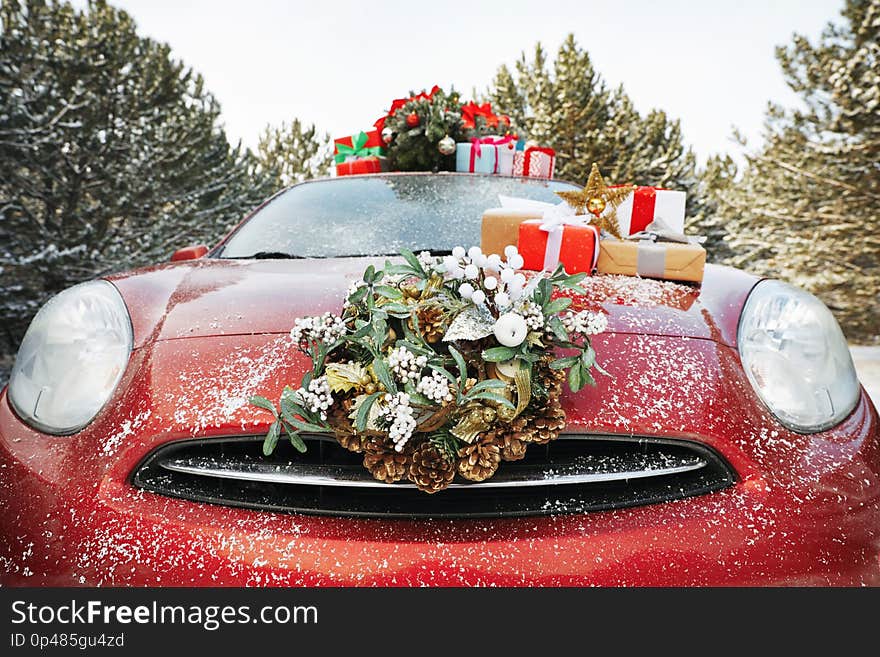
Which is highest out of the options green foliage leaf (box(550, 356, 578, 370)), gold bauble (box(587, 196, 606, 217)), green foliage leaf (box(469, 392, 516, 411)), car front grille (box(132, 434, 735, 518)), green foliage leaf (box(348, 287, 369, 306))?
gold bauble (box(587, 196, 606, 217))

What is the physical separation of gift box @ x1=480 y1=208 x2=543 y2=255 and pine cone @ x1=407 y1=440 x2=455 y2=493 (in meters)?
0.82

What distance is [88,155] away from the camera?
1298 cm

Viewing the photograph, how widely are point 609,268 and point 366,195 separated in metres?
1.12

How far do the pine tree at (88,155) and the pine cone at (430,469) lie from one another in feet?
33.3

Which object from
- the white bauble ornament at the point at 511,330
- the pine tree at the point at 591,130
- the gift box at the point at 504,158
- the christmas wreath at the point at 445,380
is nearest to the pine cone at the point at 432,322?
the christmas wreath at the point at 445,380

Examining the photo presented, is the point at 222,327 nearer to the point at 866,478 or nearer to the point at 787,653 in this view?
the point at 787,653

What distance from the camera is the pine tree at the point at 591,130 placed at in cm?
2473

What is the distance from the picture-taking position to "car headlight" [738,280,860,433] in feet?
3.89

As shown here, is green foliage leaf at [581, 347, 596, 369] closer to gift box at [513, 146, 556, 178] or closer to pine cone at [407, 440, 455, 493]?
pine cone at [407, 440, 455, 493]

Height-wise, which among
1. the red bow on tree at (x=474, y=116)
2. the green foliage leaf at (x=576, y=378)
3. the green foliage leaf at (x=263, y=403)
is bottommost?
the green foliage leaf at (x=263, y=403)

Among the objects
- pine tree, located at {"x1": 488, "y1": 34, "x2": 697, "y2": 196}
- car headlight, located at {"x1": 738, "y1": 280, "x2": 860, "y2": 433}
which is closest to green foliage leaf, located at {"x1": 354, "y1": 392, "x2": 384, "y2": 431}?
car headlight, located at {"x1": 738, "y1": 280, "x2": 860, "y2": 433}

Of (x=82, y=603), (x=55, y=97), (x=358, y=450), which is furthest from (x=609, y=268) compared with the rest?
(x=55, y=97)

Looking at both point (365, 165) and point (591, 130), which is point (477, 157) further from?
point (591, 130)

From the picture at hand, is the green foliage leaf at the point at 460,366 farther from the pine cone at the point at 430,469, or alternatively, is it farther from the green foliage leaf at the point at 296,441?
the green foliage leaf at the point at 296,441
